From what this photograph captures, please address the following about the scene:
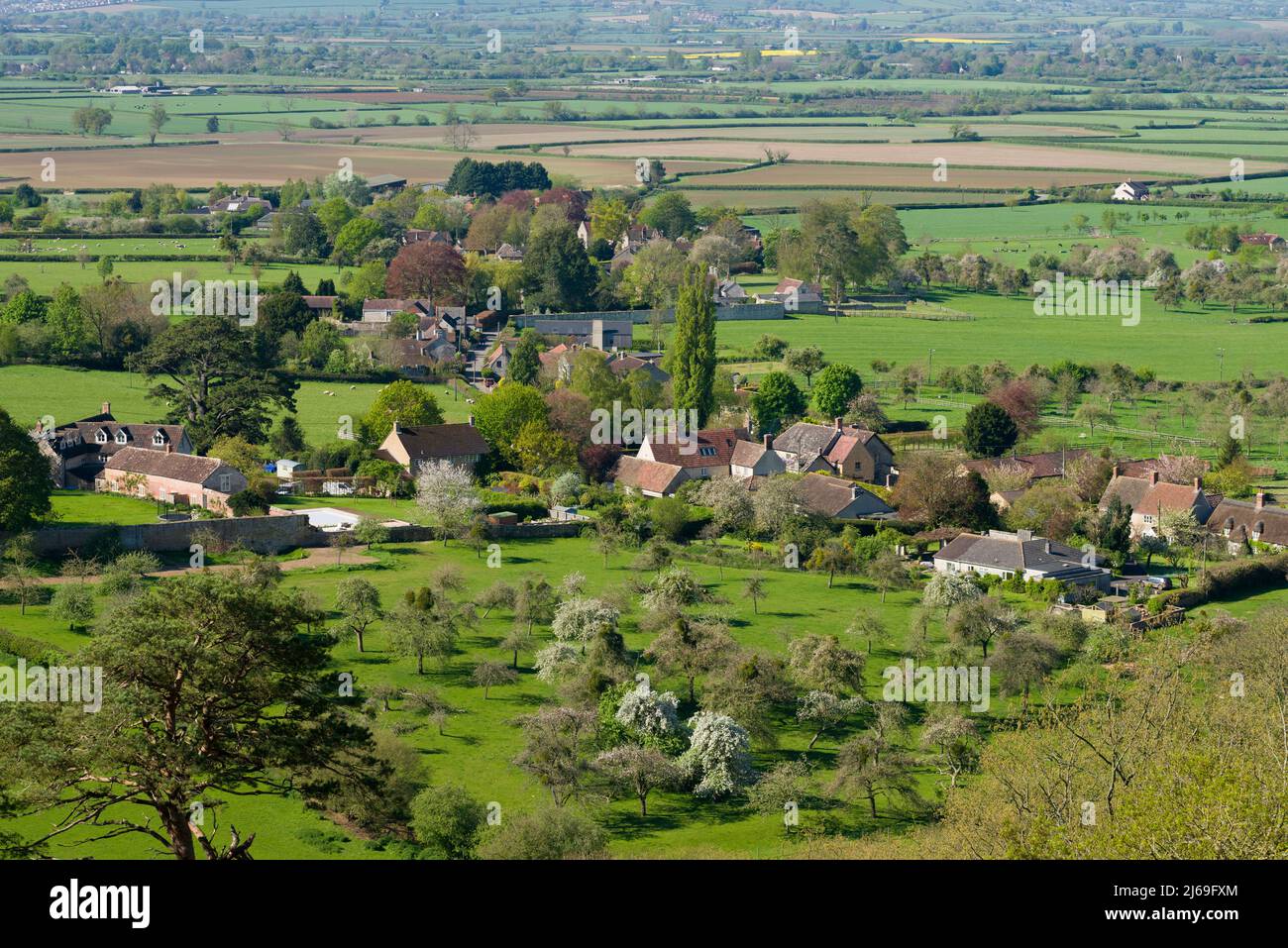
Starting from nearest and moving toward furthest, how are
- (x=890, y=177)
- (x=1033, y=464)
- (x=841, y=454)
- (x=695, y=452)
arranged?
(x=1033, y=464) → (x=841, y=454) → (x=695, y=452) → (x=890, y=177)

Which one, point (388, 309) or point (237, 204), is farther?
point (237, 204)

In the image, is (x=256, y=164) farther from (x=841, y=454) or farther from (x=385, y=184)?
(x=841, y=454)

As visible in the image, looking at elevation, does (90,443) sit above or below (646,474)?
above

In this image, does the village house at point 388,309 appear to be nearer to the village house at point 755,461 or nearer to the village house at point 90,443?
the village house at point 90,443

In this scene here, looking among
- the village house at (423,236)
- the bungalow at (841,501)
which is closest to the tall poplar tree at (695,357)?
the bungalow at (841,501)

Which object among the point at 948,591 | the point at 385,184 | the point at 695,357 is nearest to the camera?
the point at 948,591

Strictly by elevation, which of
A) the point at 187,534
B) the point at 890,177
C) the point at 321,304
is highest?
the point at 890,177

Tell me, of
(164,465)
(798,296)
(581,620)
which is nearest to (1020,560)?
(581,620)
